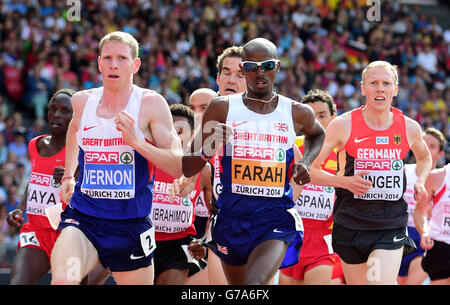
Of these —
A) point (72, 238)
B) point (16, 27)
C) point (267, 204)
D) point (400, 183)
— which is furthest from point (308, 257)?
point (16, 27)

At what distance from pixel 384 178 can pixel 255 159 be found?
5.30 ft

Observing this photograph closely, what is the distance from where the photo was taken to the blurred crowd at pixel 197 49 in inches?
595

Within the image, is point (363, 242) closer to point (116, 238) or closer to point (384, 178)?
point (384, 178)

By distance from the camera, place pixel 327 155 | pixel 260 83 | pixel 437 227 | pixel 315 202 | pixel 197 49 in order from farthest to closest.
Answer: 1. pixel 197 49
2. pixel 437 227
3. pixel 315 202
4. pixel 327 155
5. pixel 260 83

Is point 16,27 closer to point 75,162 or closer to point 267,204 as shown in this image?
point 75,162

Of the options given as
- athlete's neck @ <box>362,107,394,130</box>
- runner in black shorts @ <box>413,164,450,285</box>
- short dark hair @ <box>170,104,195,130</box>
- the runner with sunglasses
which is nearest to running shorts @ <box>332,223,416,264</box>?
athlete's neck @ <box>362,107,394,130</box>

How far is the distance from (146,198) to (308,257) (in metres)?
2.92

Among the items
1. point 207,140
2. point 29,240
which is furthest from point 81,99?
point 29,240

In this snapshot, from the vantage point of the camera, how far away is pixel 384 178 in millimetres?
6699

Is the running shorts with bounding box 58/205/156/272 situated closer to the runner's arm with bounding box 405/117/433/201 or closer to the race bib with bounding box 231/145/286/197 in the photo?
the race bib with bounding box 231/145/286/197

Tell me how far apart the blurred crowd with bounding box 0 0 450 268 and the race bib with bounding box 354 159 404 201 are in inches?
221

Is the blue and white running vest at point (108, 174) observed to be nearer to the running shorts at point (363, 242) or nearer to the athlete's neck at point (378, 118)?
the running shorts at point (363, 242)

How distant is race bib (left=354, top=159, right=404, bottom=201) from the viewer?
6.70 meters
